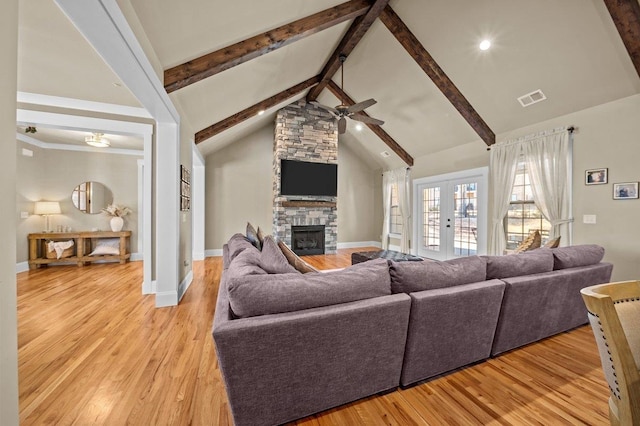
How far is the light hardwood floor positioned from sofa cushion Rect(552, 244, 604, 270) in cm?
69

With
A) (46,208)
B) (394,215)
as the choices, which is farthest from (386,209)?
(46,208)

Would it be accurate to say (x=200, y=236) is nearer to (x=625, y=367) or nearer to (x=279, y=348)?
(x=279, y=348)

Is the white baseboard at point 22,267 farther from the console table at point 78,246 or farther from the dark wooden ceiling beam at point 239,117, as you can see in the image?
the dark wooden ceiling beam at point 239,117

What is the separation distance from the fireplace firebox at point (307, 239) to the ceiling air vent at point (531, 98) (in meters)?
4.70

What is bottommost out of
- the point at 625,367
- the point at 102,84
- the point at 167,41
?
the point at 625,367

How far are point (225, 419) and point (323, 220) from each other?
5.43 metres

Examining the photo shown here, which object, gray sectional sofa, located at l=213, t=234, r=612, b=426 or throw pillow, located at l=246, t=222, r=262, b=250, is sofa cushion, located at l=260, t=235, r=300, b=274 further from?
throw pillow, located at l=246, t=222, r=262, b=250

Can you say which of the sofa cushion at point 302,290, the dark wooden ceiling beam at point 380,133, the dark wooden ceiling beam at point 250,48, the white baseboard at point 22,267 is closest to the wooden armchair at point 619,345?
the sofa cushion at point 302,290

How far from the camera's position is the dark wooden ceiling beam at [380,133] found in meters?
5.82

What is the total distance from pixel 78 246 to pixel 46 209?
88cm

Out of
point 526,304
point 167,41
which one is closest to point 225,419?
point 526,304

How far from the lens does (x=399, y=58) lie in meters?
4.41

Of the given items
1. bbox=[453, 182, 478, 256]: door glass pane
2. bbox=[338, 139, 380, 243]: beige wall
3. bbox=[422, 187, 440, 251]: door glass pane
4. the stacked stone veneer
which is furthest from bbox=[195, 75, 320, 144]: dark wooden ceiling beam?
bbox=[453, 182, 478, 256]: door glass pane

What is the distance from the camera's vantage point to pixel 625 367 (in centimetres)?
85
